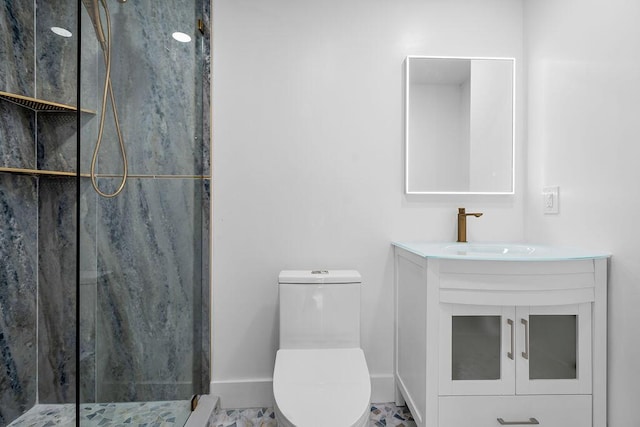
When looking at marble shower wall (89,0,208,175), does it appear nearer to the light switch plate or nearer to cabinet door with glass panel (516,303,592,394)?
cabinet door with glass panel (516,303,592,394)

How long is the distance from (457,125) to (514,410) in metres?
1.37

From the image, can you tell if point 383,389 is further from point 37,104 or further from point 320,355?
point 37,104

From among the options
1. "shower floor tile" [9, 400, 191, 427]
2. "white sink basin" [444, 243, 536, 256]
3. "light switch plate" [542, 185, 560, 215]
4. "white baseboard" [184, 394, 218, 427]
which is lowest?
"white baseboard" [184, 394, 218, 427]

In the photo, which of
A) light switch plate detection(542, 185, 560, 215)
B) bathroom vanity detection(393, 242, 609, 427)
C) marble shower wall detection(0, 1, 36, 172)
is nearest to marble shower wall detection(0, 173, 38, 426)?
marble shower wall detection(0, 1, 36, 172)

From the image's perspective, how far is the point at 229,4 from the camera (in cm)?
189

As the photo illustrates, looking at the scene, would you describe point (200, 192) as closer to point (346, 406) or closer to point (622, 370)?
point (346, 406)

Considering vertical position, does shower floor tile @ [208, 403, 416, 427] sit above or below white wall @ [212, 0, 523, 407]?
below

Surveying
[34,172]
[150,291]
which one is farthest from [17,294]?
[150,291]

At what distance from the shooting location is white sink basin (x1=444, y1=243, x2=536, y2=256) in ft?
5.72

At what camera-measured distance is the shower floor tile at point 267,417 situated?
67.7 inches

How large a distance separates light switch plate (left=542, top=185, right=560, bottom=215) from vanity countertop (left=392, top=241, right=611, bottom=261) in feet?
0.60

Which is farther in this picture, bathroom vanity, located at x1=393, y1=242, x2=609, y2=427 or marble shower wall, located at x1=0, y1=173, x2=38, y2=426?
marble shower wall, located at x1=0, y1=173, x2=38, y2=426

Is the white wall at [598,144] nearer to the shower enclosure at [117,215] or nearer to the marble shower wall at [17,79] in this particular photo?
the shower enclosure at [117,215]

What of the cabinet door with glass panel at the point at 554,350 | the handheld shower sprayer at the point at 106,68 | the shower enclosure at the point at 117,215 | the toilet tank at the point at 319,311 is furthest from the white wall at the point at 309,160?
the handheld shower sprayer at the point at 106,68
